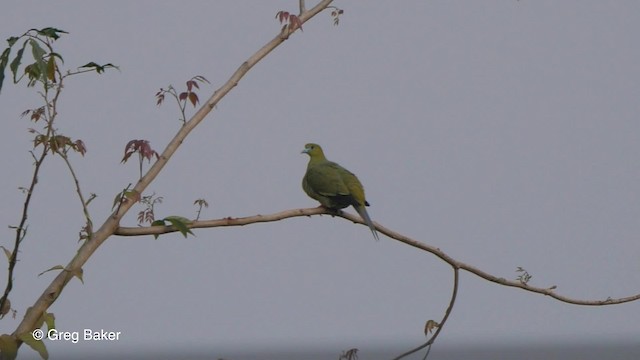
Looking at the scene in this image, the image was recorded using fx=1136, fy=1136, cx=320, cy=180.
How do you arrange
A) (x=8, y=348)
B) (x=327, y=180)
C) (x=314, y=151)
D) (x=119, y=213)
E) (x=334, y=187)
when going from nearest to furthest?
1. (x=8, y=348)
2. (x=119, y=213)
3. (x=334, y=187)
4. (x=327, y=180)
5. (x=314, y=151)

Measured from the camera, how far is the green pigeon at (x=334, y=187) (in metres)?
5.51

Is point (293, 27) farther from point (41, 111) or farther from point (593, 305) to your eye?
point (593, 305)

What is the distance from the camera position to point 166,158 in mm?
2951

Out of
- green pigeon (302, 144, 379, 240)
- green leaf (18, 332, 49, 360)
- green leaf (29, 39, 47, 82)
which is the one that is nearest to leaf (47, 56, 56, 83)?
green leaf (29, 39, 47, 82)

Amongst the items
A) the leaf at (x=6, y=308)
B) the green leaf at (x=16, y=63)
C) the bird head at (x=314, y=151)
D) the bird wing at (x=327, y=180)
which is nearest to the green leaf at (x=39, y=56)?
the green leaf at (x=16, y=63)

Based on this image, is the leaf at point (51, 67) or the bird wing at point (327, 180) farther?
the bird wing at point (327, 180)

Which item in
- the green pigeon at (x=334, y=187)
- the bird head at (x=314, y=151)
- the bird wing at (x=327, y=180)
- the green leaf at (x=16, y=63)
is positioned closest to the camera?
the green leaf at (x=16, y=63)

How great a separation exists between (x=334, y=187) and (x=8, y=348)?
→ 3.10 metres

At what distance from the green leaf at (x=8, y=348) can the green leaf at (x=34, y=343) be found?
23 millimetres

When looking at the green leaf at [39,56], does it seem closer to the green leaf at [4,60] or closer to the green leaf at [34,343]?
the green leaf at [4,60]

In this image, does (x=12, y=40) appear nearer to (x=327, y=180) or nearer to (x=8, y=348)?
(x=8, y=348)

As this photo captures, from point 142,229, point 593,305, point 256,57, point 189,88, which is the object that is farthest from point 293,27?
point 593,305

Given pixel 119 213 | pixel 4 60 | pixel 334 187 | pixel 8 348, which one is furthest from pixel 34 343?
pixel 334 187

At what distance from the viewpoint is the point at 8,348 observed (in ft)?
8.92
